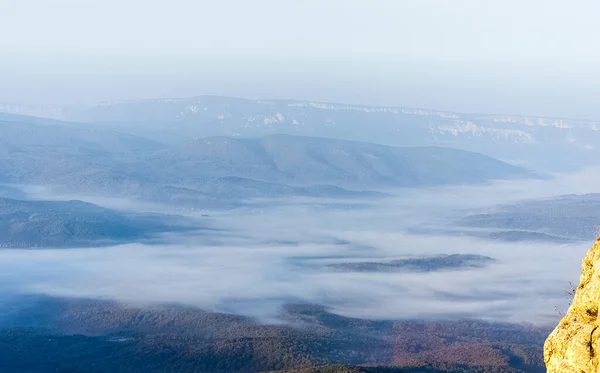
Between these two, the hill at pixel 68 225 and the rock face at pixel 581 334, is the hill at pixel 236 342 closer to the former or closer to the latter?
the rock face at pixel 581 334

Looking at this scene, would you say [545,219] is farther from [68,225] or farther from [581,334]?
[581,334]

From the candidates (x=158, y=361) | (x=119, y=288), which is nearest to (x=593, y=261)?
(x=158, y=361)

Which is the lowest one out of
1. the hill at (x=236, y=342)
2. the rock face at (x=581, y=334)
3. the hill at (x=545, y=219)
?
the hill at (x=236, y=342)

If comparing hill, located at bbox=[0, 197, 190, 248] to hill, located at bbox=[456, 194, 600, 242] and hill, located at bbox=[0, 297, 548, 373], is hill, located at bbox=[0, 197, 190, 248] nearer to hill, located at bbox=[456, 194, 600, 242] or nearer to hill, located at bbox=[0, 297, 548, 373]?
hill, located at bbox=[0, 297, 548, 373]

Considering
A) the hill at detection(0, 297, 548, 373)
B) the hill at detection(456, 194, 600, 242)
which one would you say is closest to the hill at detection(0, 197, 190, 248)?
the hill at detection(0, 297, 548, 373)

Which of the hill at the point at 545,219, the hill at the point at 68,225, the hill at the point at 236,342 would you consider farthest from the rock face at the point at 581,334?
the hill at the point at 545,219

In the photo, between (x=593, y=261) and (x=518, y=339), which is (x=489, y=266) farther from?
(x=593, y=261)

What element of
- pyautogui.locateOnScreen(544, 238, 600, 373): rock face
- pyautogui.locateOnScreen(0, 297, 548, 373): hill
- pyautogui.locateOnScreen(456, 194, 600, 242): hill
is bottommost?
pyautogui.locateOnScreen(0, 297, 548, 373): hill

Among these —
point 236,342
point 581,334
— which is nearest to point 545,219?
point 236,342
